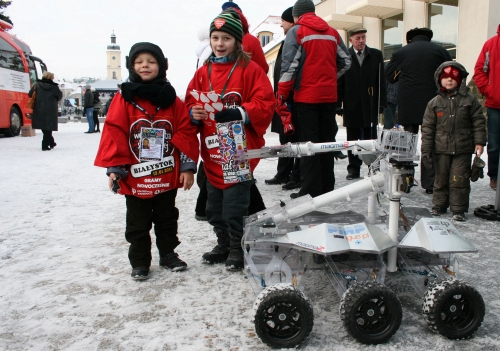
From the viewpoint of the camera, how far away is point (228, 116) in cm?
267

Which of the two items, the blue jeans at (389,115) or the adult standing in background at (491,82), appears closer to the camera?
the adult standing in background at (491,82)

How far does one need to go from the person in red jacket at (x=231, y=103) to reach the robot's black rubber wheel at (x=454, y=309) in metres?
1.26

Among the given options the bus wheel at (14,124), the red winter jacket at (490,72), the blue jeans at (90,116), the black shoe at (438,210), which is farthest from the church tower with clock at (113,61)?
the black shoe at (438,210)

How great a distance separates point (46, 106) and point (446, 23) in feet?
39.4

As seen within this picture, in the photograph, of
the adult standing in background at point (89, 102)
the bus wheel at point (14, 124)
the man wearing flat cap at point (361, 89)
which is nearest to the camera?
the man wearing flat cap at point (361, 89)

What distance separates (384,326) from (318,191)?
2507mm

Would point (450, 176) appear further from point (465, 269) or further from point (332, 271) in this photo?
point (332, 271)

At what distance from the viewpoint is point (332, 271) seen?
2180mm

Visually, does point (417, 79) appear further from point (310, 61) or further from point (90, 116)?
point (90, 116)

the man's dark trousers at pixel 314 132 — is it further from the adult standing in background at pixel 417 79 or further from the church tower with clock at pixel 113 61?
the church tower with clock at pixel 113 61

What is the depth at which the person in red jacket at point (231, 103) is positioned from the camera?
2797 mm

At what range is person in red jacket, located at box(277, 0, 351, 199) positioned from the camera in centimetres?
426

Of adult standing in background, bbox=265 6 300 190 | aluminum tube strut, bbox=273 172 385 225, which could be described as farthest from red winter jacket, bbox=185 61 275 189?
adult standing in background, bbox=265 6 300 190

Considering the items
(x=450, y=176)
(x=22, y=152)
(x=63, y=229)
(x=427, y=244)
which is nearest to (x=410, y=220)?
(x=427, y=244)
